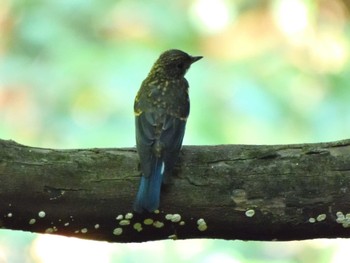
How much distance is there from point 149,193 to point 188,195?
15 centimetres

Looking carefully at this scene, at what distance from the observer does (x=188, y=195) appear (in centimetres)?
245

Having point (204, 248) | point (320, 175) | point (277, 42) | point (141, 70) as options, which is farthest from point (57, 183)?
point (277, 42)

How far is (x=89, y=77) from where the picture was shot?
454cm

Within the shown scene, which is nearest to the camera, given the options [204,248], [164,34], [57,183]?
[57,183]

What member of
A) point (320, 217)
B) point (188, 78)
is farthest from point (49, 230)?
point (188, 78)

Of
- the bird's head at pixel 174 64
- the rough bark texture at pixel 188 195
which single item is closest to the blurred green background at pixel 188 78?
the bird's head at pixel 174 64

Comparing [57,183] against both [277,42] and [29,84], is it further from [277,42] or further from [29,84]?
[277,42]

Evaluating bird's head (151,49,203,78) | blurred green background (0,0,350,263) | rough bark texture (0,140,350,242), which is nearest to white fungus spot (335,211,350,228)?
rough bark texture (0,140,350,242)

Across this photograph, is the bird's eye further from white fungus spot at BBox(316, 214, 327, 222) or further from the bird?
white fungus spot at BBox(316, 214, 327, 222)

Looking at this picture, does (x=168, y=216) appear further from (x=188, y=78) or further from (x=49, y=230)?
(x=188, y=78)

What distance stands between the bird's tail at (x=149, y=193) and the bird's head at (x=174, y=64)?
102 cm

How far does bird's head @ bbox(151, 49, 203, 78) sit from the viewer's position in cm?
345

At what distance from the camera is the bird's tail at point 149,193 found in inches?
91.5

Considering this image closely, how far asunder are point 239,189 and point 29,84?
248 centimetres
